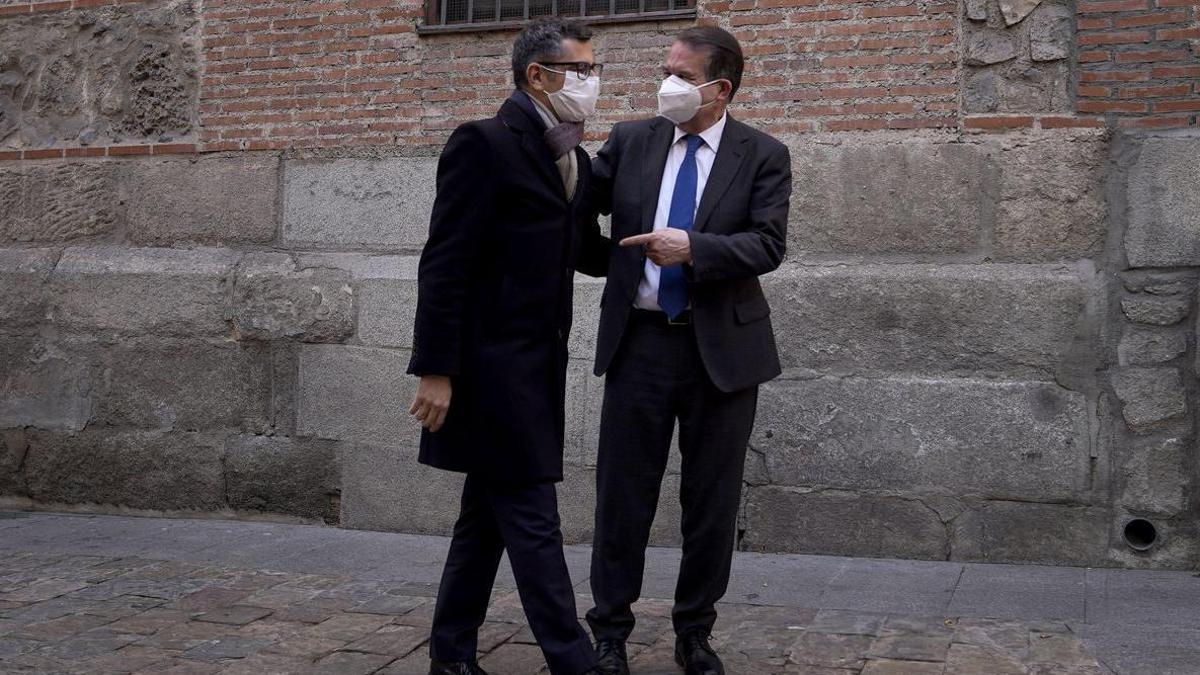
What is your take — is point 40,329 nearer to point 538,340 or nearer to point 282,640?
point 282,640

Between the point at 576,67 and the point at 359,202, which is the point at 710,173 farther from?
the point at 359,202

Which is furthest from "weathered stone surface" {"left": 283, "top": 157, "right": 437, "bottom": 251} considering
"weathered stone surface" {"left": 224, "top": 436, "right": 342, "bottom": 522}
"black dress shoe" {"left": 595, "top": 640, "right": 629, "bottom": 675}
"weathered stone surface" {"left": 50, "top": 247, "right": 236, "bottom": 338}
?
"black dress shoe" {"left": 595, "top": 640, "right": 629, "bottom": 675}

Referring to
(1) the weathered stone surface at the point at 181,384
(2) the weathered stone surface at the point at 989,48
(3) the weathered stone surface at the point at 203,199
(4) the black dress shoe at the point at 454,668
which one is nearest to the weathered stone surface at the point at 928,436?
(2) the weathered stone surface at the point at 989,48

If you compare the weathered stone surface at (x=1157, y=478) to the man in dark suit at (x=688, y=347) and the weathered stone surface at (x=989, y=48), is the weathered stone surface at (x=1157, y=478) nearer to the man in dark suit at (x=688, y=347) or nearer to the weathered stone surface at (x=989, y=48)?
the weathered stone surface at (x=989, y=48)

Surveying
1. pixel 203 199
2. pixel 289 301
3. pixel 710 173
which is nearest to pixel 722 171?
pixel 710 173

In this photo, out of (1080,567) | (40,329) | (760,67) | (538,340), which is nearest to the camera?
(538,340)

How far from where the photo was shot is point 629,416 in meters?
3.82

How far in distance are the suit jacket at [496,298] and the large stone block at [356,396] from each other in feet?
8.11

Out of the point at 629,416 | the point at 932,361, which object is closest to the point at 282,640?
the point at 629,416

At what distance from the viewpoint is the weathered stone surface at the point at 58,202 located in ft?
22.1

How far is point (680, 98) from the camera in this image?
3803mm

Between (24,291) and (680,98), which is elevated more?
(680,98)

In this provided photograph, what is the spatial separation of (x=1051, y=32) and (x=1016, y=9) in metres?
0.18

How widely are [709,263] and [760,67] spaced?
7.34 ft
